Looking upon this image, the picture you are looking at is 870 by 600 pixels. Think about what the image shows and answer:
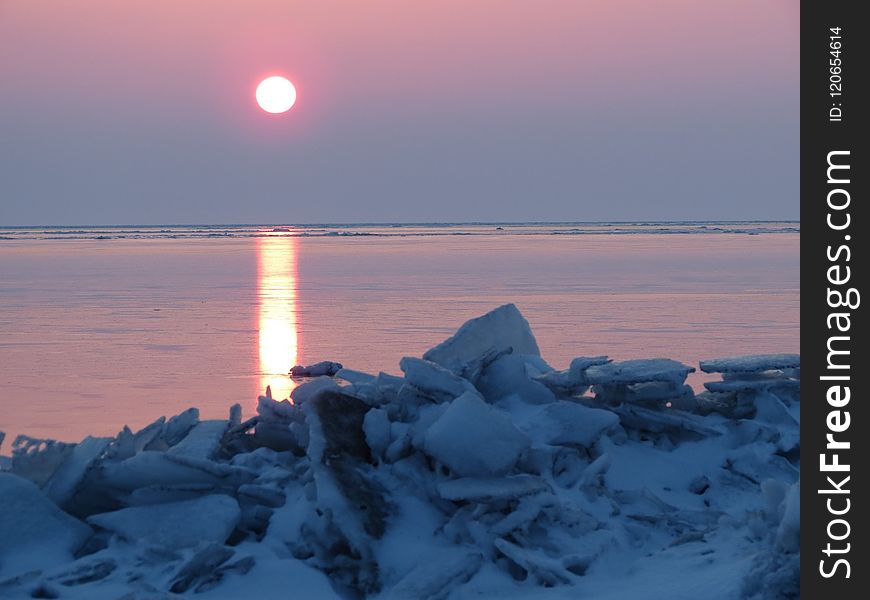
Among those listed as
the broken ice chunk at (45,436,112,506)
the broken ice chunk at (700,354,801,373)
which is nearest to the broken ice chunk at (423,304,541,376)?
the broken ice chunk at (700,354,801,373)

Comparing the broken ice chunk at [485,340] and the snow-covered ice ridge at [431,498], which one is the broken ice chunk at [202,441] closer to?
the snow-covered ice ridge at [431,498]

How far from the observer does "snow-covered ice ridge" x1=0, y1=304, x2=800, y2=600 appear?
160 inches

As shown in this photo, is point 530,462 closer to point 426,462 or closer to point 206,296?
point 426,462

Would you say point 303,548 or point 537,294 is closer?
point 303,548

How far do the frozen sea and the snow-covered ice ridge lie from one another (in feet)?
4.85

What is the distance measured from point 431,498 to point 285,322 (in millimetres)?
6877

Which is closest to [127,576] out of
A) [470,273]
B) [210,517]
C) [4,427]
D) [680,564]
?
[210,517]

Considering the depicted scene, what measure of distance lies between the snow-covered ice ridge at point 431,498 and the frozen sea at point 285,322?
148 centimetres

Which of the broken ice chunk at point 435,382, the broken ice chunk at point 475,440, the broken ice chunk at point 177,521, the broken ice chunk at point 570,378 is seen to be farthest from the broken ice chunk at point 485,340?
the broken ice chunk at point 177,521

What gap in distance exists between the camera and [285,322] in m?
11.3

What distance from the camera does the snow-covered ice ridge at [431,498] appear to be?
4.06m
